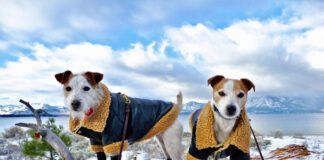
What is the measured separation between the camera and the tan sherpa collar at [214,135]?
4.90 m

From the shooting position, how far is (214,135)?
16.5 ft

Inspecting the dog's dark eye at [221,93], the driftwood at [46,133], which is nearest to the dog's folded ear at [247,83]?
the dog's dark eye at [221,93]

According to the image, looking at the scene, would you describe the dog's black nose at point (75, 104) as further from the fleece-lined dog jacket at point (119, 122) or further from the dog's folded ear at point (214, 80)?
the dog's folded ear at point (214, 80)

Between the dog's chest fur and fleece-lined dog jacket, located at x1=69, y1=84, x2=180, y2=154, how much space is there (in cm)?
119

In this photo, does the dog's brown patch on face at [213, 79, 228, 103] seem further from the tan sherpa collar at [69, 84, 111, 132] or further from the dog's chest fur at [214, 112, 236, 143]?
the tan sherpa collar at [69, 84, 111, 132]

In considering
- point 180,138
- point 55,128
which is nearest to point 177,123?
point 180,138

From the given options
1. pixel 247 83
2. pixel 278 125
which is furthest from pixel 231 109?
pixel 278 125

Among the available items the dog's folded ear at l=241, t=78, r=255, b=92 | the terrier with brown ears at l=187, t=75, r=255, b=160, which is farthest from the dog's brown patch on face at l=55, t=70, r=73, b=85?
A: the dog's folded ear at l=241, t=78, r=255, b=92

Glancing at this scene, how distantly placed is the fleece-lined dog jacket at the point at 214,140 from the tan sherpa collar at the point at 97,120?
130cm

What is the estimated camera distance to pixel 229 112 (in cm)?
466

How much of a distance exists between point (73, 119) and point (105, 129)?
0.54m

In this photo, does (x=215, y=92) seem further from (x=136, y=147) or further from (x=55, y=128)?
(x=136, y=147)

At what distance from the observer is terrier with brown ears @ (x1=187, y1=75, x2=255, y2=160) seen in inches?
187

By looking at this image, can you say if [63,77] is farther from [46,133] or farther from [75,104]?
[46,133]
